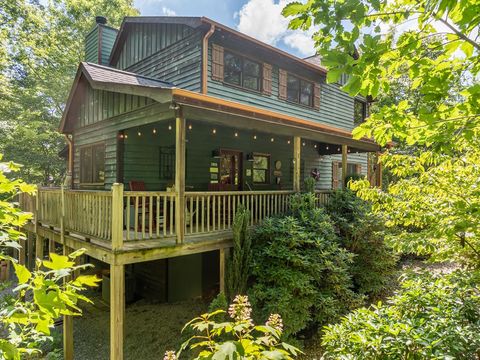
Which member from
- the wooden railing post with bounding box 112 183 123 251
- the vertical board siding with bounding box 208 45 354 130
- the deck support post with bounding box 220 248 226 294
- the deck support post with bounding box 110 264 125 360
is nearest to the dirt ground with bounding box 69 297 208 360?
the deck support post with bounding box 220 248 226 294

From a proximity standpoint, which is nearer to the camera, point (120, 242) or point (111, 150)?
point (120, 242)

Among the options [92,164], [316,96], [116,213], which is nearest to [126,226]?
[116,213]

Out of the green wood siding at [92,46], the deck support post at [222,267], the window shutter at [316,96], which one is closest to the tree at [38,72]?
the green wood siding at [92,46]

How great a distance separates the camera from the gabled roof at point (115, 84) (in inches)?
226

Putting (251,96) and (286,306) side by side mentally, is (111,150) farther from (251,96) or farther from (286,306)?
(286,306)

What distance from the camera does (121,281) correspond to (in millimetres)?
5168

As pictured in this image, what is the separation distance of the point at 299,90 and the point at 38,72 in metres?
19.8

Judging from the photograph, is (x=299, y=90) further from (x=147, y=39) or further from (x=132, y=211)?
(x=132, y=211)

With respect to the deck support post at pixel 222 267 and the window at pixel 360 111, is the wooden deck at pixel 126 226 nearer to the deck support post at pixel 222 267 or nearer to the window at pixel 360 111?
the deck support post at pixel 222 267

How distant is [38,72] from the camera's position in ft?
71.1

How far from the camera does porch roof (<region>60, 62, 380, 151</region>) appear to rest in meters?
5.68

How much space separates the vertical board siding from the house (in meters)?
0.05

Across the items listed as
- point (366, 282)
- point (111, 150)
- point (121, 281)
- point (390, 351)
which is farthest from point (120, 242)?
point (366, 282)

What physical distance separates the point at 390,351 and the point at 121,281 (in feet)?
13.9
